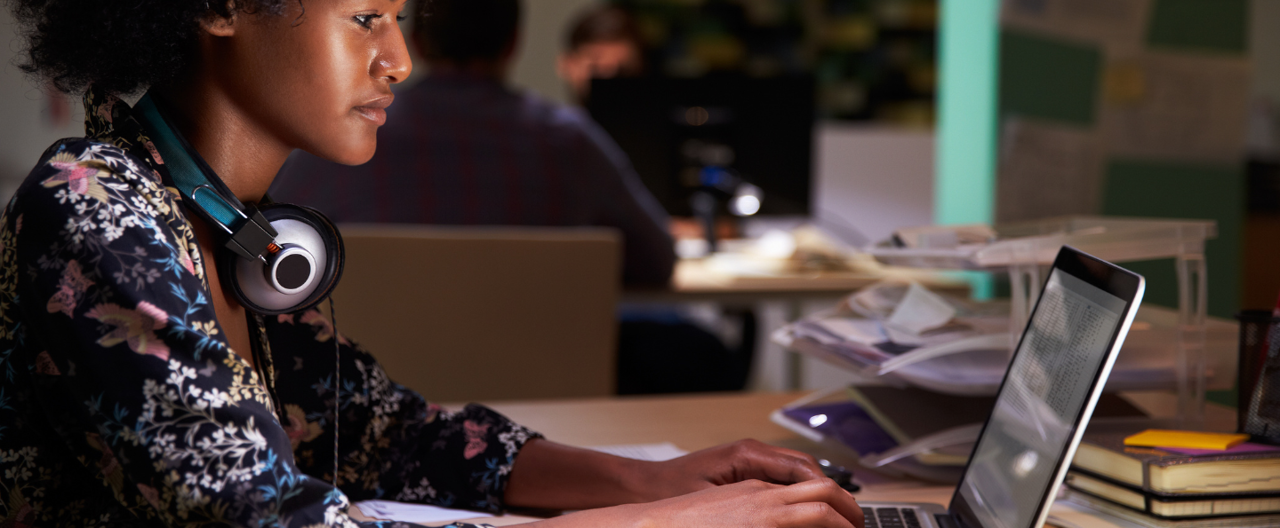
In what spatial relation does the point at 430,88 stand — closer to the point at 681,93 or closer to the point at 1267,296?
the point at 681,93

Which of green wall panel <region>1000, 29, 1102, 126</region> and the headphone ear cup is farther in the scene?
green wall panel <region>1000, 29, 1102, 126</region>

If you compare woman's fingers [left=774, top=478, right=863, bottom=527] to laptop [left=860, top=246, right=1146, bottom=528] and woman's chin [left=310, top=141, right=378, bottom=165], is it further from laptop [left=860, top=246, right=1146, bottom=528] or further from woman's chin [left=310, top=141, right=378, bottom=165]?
woman's chin [left=310, top=141, right=378, bottom=165]

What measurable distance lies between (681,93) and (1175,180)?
1261mm

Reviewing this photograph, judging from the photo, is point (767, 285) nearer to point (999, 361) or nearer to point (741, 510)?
point (999, 361)

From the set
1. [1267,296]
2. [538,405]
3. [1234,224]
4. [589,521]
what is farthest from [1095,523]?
[1267,296]

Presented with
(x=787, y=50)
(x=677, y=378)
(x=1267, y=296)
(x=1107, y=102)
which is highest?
(x=787, y=50)

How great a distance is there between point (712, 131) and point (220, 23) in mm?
2140

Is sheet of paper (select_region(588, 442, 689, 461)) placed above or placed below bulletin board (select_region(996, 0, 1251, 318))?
below

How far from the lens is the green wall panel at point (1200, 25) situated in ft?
8.18

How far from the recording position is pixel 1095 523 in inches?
32.6

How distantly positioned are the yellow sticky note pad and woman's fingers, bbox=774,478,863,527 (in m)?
0.29

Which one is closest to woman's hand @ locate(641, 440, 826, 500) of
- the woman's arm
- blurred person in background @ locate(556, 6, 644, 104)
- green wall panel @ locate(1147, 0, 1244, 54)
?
the woman's arm

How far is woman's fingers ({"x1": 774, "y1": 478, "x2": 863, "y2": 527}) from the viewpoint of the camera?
27.4 inches

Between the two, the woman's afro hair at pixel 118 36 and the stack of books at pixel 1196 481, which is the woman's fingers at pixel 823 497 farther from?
the woman's afro hair at pixel 118 36
